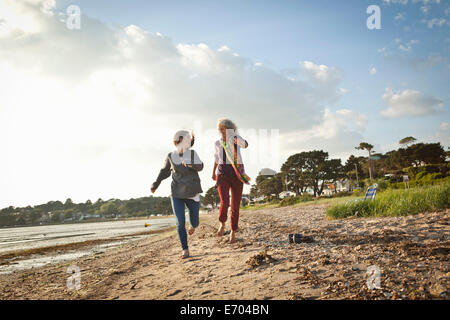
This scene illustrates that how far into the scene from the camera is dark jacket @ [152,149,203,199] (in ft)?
13.9

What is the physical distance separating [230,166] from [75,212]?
163923 mm

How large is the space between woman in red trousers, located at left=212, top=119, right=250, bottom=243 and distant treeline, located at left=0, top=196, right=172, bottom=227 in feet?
392

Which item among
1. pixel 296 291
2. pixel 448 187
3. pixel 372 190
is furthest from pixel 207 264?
pixel 372 190

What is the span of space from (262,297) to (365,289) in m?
0.90

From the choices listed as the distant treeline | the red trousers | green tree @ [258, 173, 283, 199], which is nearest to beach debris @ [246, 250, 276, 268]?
the red trousers

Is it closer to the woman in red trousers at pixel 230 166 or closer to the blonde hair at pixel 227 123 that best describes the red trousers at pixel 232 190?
the woman in red trousers at pixel 230 166

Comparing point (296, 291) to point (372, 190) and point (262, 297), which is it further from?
point (372, 190)

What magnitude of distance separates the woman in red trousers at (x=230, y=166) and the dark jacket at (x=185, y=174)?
0.51 m

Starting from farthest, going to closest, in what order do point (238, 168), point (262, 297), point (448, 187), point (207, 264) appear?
1. point (448, 187)
2. point (238, 168)
3. point (207, 264)
4. point (262, 297)

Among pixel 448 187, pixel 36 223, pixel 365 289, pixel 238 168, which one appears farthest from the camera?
pixel 36 223

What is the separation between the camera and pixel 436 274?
83.0 inches

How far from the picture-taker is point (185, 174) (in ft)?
14.1

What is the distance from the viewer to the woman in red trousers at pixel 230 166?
4641mm

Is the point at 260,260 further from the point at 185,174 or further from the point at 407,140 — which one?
the point at 407,140
